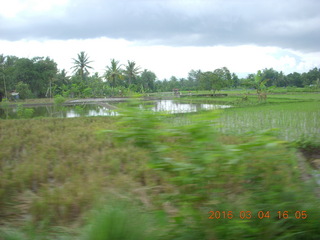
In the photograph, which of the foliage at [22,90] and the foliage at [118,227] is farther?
the foliage at [22,90]

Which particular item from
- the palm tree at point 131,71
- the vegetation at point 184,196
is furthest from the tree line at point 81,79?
the vegetation at point 184,196

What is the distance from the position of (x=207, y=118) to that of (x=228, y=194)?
2.44 ft

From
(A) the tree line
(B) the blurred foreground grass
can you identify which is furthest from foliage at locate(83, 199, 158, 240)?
(A) the tree line

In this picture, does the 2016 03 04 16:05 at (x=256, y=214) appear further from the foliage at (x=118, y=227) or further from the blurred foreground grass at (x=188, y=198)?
the foliage at (x=118, y=227)

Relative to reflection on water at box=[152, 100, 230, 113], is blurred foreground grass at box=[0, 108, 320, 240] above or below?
below

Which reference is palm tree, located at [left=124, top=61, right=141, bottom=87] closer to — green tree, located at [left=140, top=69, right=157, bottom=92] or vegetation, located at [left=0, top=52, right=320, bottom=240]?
green tree, located at [left=140, top=69, right=157, bottom=92]

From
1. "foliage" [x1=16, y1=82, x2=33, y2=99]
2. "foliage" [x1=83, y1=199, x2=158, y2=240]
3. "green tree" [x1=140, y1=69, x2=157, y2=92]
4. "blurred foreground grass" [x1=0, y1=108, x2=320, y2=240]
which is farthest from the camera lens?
"green tree" [x1=140, y1=69, x2=157, y2=92]

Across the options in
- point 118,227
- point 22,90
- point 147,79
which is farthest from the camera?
point 147,79

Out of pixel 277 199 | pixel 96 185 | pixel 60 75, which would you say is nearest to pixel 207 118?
pixel 277 199
